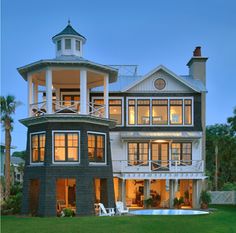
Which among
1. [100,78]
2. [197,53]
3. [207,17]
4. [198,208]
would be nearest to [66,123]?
[100,78]

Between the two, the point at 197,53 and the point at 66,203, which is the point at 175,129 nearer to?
the point at 197,53

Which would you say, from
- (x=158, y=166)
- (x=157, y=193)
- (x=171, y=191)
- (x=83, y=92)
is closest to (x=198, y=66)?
(x=158, y=166)

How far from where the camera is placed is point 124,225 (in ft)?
63.9

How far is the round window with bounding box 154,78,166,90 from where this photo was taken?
33375 millimetres

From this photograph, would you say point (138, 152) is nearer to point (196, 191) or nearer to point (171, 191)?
point (171, 191)

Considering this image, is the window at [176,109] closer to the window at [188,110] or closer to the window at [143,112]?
the window at [188,110]

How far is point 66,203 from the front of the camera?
28.0 metres

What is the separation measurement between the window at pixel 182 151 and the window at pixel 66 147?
10.4 m

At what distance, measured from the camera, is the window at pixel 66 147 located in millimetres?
25078

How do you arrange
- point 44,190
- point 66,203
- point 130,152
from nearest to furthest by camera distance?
point 44,190, point 66,203, point 130,152

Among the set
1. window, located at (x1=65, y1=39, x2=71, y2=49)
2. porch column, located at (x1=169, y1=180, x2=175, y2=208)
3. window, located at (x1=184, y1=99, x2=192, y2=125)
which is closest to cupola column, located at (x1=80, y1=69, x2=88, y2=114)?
window, located at (x1=65, y1=39, x2=71, y2=49)

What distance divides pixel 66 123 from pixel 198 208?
1215cm

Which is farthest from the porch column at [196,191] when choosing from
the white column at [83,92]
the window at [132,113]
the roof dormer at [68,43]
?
the roof dormer at [68,43]

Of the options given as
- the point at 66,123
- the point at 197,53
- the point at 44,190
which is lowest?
the point at 44,190
